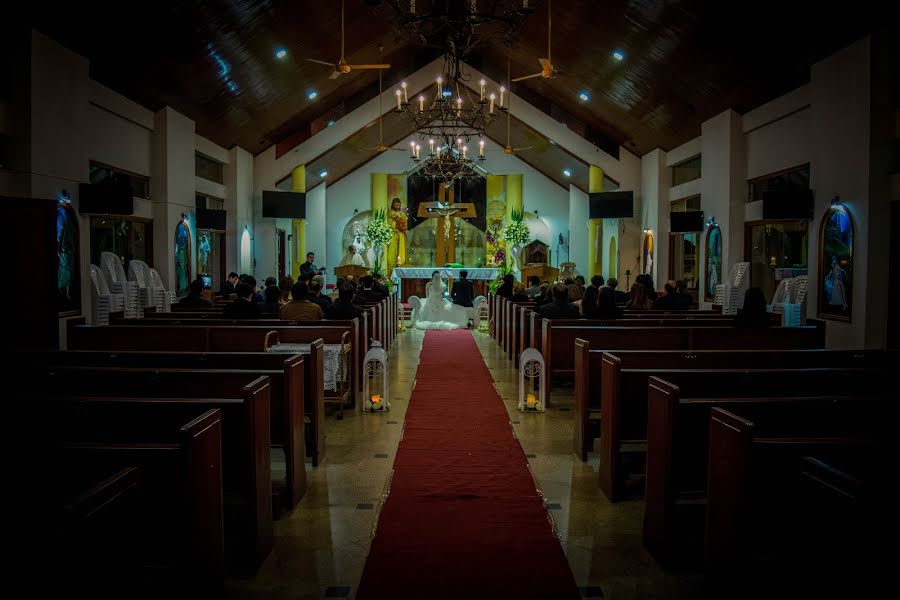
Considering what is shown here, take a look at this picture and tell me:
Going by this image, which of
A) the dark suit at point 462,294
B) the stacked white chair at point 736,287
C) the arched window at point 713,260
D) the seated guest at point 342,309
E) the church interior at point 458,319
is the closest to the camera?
the church interior at point 458,319

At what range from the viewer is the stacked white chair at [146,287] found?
10.2 meters

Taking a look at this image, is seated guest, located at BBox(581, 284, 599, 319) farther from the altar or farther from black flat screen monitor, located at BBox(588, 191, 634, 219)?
black flat screen monitor, located at BBox(588, 191, 634, 219)

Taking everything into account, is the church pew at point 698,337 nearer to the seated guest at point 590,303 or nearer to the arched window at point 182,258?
the seated guest at point 590,303

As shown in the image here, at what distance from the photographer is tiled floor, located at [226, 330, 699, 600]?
2953 mm

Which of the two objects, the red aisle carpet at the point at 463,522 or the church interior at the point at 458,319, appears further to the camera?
→ the red aisle carpet at the point at 463,522

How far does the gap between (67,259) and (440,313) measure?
22.6 feet

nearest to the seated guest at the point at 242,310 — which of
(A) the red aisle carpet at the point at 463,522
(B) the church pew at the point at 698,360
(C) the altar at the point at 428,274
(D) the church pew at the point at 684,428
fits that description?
(A) the red aisle carpet at the point at 463,522

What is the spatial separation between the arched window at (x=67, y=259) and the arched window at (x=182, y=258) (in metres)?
3.34

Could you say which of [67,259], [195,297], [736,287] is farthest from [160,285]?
[736,287]

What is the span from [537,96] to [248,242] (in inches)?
307

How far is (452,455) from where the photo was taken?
485 cm

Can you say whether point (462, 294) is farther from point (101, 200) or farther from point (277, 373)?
point (277, 373)

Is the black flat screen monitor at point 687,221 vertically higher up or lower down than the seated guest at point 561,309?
higher up

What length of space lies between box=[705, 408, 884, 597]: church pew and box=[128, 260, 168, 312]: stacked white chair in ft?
30.0
